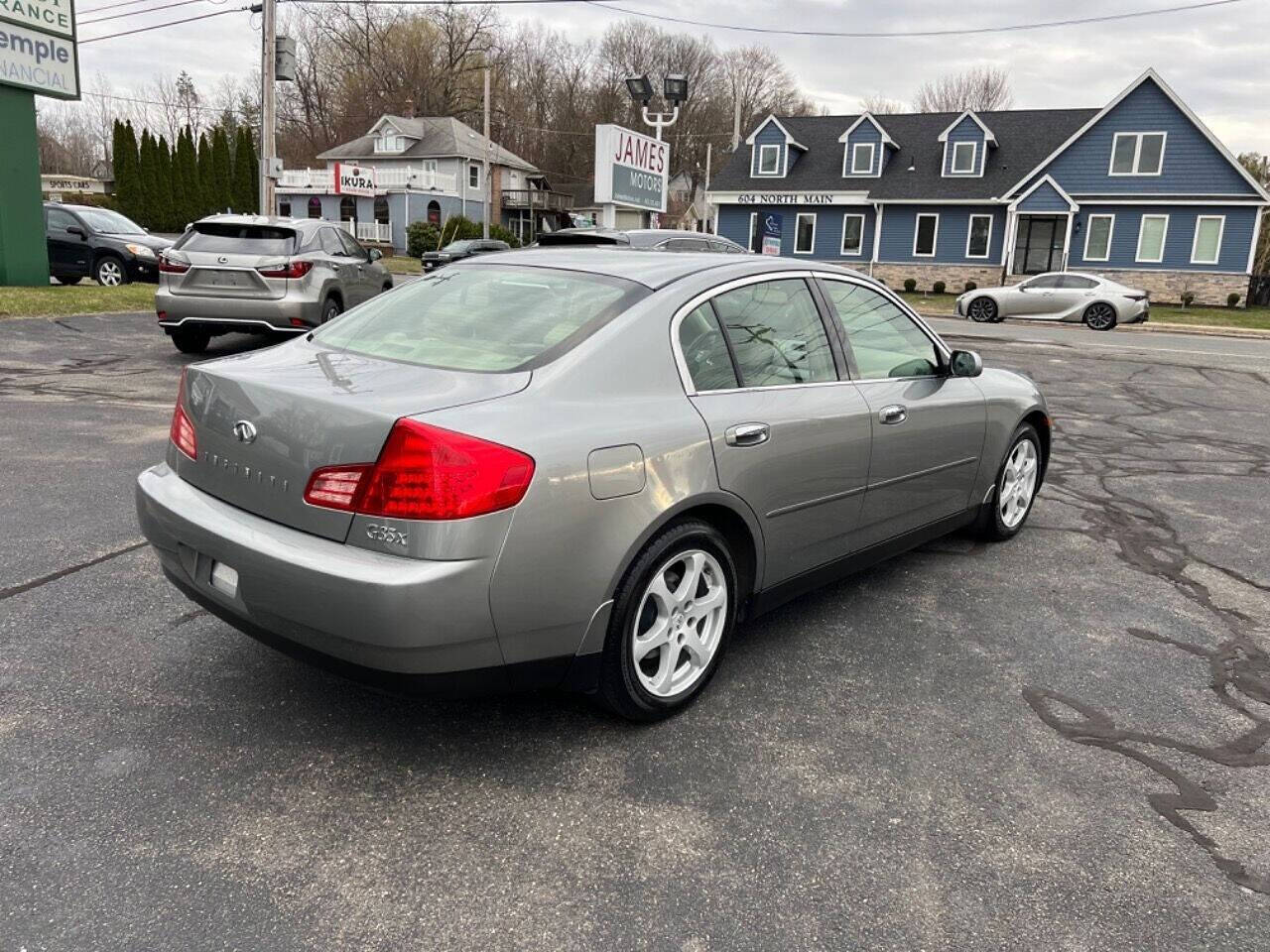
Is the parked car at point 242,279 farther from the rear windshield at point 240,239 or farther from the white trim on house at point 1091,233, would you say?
the white trim on house at point 1091,233

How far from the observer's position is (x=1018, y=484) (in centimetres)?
544

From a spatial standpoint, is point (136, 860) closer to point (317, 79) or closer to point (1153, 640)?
point (1153, 640)

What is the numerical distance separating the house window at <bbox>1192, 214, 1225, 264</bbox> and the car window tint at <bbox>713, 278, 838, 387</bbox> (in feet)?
118

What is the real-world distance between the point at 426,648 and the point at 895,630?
2278 mm

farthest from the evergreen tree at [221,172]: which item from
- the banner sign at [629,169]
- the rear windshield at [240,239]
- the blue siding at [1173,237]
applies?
the rear windshield at [240,239]

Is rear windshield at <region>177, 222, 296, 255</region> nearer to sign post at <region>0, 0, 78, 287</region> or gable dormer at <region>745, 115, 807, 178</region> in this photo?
sign post at <region>0, 0, 78, 287</region>

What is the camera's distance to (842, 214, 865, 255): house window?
3934 centimetres

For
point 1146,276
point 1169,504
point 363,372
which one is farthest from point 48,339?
point 1146,276

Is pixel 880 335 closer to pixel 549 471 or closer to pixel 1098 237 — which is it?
pixel 549 471

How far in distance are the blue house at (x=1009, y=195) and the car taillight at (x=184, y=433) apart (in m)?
26.8

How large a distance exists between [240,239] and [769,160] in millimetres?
33427

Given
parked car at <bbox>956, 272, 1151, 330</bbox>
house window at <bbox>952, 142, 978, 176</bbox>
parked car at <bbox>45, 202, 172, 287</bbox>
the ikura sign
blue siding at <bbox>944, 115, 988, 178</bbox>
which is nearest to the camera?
parked car at <bbox>45, 202, 172, 287</bbox>

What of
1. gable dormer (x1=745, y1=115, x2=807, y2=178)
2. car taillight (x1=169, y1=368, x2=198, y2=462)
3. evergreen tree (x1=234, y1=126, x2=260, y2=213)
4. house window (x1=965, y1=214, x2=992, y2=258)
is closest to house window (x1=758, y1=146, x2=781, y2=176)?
gable dormer (x1=745, y1=115, x2=807, y2=178)

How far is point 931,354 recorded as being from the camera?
4.61 metres
